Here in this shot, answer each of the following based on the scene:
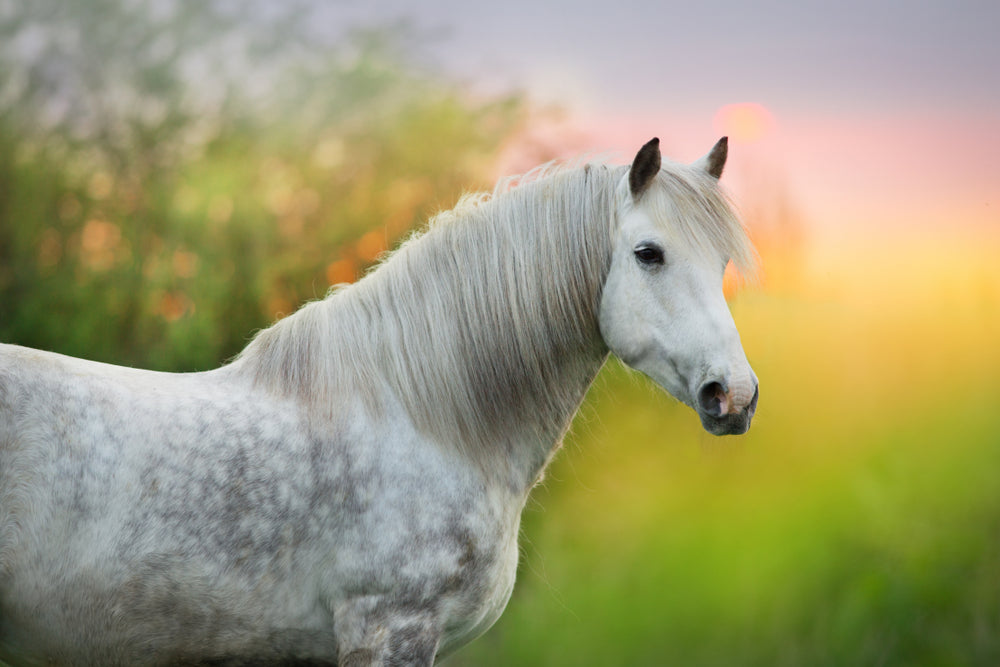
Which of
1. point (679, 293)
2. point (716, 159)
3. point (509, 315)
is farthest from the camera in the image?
point (716, 159)

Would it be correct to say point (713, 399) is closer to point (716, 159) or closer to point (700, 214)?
point (700, 214)

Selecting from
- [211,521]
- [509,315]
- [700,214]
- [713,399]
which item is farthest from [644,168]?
[211,521]

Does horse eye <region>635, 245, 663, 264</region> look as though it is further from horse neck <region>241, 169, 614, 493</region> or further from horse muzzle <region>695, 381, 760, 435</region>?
horse muzzle <region>695, 381, 760, 435</region>

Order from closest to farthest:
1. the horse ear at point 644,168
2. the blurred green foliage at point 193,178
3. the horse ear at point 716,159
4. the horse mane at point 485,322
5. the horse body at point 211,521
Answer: the horse body at point 211,521 < the horse ear at point 644,168 < the horse mane at point 485,322 < the horse ear at point 716,159 < the blurred green foliage at point 193,178

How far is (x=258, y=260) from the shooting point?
6137mm

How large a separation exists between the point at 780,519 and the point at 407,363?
12.9ft

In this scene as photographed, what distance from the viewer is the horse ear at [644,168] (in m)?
2.55

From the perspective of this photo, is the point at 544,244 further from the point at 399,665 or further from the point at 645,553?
the point at 645,553

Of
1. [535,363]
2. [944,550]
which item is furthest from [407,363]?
[944,550]

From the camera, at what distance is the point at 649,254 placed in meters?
2.62

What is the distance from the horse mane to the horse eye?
129 millimetres

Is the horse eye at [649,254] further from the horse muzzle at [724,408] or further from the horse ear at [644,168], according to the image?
the horse muzzle at [724,408]

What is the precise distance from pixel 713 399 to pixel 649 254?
1.76ft

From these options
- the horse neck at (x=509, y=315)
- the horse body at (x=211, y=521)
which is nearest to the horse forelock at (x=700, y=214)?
the horse neck at (x=509, y=315)
